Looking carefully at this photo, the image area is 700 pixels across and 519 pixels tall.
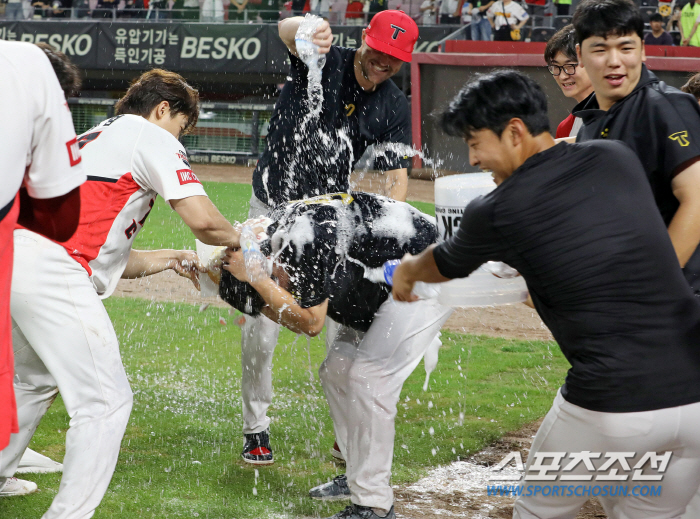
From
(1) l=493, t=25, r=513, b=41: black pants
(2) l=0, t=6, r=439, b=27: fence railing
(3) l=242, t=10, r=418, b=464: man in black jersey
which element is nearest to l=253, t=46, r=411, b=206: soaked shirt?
(3) l=242, t=10, r=418, b=464: man in black jersey

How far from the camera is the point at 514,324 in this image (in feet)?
25.7

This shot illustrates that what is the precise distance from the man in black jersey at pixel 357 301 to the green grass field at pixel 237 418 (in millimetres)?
516

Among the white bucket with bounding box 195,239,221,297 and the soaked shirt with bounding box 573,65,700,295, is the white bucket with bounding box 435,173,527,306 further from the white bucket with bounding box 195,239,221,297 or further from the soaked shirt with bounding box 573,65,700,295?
the white bucket with bounding box 195,239,221,297

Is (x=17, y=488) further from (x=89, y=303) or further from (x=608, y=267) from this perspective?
(x=608, y=267)

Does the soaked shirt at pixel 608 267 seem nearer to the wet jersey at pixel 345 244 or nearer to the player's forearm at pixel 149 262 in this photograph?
the wet jersey at pixel 345 244

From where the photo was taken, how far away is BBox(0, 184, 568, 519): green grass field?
3.72 m

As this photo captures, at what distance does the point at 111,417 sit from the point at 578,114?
7.24 feet

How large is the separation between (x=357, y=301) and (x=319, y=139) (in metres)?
1.51

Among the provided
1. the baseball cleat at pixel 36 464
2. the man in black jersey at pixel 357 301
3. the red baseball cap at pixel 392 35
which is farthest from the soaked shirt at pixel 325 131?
the baseball cleat at pixel 36 464

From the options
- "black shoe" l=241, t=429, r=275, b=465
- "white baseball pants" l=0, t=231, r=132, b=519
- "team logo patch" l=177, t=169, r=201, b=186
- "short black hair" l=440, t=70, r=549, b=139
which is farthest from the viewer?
"black shoe" l=241, t=429, r=275, b=465

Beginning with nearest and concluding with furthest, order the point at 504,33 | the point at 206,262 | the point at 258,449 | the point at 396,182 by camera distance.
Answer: the point at 206,262, the point at 258,449, the point at 396,182, the point at 504,33

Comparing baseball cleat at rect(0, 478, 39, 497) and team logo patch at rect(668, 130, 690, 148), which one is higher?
team logo patch at rect(668, 130, 690, 148)

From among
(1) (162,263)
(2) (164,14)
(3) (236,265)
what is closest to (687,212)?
(3) (236,265)

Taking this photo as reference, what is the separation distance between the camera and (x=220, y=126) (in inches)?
806
